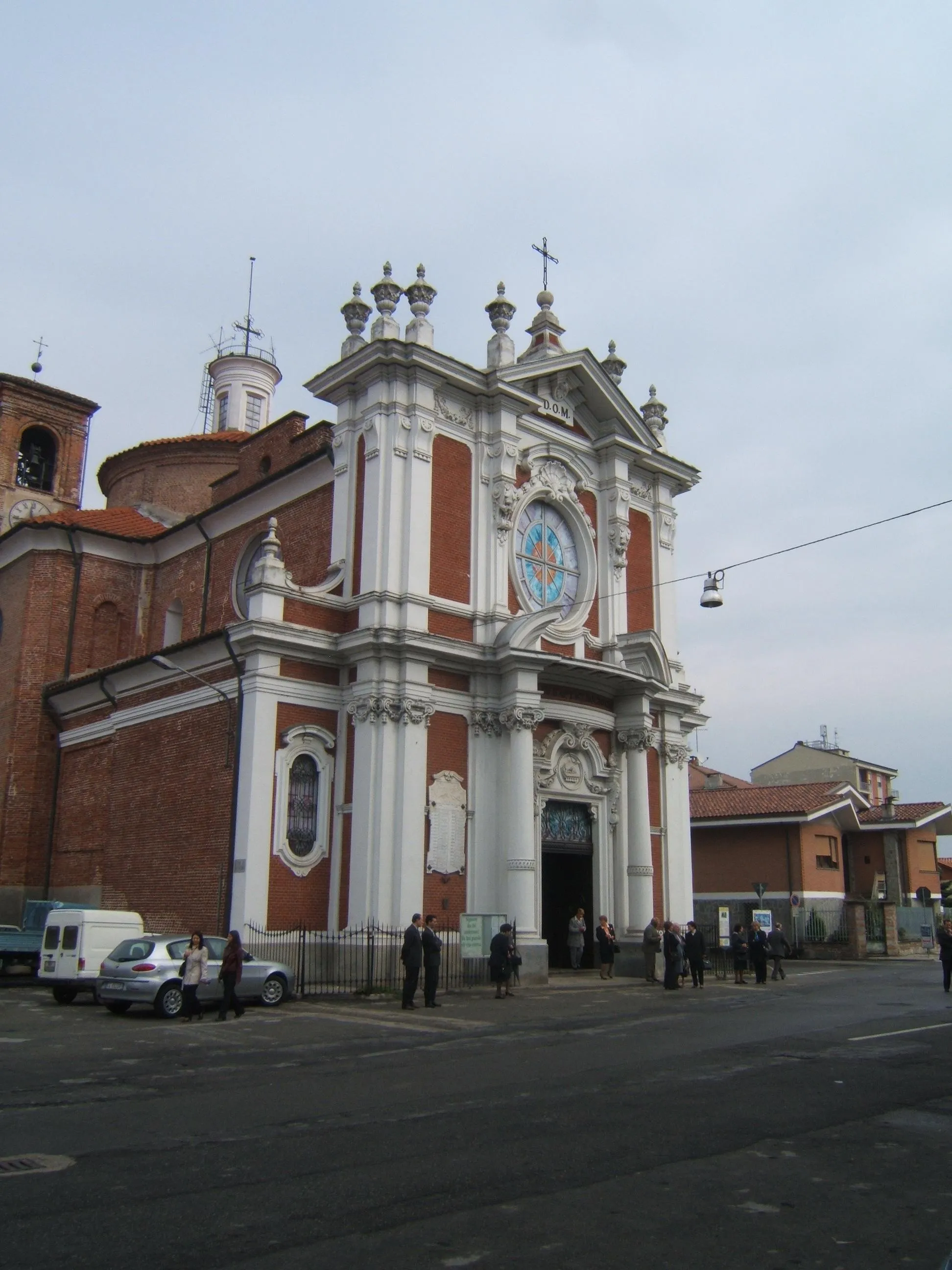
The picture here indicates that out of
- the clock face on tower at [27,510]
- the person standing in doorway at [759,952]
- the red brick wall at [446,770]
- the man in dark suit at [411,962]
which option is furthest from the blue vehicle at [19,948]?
the clock face on tower at [27,510]

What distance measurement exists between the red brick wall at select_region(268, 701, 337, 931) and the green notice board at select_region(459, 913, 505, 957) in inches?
105

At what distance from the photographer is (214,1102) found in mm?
9891

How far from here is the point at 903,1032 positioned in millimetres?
15336

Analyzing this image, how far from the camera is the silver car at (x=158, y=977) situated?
690 inches

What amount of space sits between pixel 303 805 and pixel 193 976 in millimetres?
6173

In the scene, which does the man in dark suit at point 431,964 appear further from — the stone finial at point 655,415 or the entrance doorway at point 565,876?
the stone finial at point 655,415

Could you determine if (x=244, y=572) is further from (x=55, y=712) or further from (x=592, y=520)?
(x=592, y=520)

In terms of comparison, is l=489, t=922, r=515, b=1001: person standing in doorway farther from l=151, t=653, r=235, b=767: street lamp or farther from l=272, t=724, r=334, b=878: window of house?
l=151, t=653, r=235, b=767: street lamp

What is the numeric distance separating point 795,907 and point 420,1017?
24522 mm

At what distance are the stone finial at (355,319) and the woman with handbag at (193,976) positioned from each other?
46.9ft

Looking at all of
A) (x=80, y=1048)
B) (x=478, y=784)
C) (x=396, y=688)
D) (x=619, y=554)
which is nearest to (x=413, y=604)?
(x=396, y=688)

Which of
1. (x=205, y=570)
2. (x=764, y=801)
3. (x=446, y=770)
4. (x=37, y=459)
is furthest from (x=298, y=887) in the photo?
(x=37, y=459)

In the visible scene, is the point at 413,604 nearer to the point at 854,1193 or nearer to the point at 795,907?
the point at 854,1193

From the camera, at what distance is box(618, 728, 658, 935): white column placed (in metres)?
26.7
